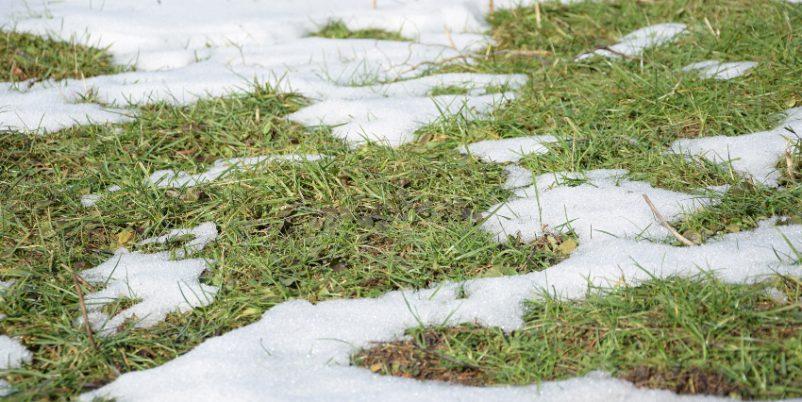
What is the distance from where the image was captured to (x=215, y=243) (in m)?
2.73

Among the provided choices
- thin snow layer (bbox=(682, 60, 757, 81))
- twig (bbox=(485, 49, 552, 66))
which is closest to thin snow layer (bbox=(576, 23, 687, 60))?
twig (bbox=(485, 49, 552, 66))

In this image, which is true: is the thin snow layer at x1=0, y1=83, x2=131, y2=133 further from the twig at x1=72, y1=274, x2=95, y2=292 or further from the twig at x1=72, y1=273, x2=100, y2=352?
the twig at x1=72, y1=273, x2=100, y2=352

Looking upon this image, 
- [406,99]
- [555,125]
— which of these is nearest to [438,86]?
[406,99]

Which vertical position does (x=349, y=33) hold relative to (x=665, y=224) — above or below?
above

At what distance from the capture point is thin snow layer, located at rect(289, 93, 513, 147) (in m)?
3.39

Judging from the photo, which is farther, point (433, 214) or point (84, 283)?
point (433, 214)

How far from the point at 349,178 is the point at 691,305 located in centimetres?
142

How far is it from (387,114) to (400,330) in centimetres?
150

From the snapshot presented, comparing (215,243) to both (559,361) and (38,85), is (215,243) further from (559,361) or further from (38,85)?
(38,85)

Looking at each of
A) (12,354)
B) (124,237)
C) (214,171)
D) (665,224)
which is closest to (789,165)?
(665,224)

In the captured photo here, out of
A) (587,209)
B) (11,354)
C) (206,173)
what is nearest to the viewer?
(11,354)

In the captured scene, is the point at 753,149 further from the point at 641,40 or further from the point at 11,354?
the point at 11,354

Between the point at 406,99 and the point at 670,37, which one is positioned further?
the point at 670,37

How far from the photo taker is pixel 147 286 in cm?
249
